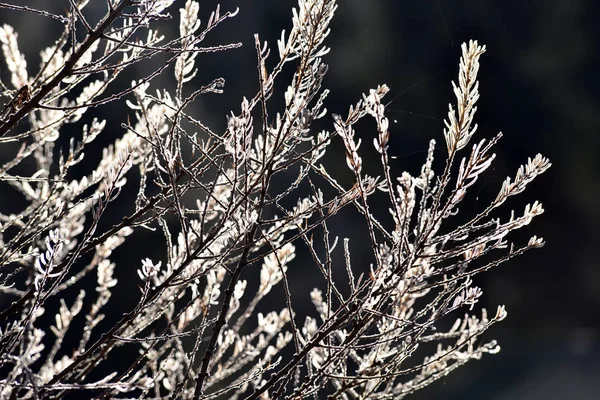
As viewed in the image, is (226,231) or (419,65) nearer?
(226,231)

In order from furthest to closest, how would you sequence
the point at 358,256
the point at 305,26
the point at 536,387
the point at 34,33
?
the point at 536,387, the point at 358,256, the point at 34,33, the point at 305,26

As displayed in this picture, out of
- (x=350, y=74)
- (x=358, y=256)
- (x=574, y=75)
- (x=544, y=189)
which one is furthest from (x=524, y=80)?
(x=358, y=256)

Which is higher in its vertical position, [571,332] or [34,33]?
[34,33]

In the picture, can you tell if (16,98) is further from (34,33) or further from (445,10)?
(445,10)

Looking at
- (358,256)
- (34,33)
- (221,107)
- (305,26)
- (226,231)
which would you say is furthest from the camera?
(358,256)

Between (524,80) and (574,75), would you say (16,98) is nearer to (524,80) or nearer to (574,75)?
(524,80)

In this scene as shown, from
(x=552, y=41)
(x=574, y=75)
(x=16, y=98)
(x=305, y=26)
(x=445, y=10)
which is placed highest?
(x=445, y=10)

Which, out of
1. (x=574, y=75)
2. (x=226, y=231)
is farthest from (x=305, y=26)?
(x=574, y=75)
